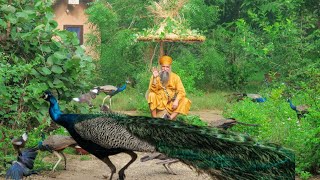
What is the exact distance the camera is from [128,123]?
708cm

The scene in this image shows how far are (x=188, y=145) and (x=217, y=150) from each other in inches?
11.8

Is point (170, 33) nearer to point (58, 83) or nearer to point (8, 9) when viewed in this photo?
point (58, 83)

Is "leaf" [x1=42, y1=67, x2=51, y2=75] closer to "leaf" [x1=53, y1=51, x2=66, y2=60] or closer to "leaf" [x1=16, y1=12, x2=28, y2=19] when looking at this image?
"leaf" [x1=53, y1=51, x2=66, y2=60]

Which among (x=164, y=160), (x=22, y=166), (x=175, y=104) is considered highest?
(x=175, y=104)

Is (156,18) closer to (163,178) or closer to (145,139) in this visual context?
(163,178)

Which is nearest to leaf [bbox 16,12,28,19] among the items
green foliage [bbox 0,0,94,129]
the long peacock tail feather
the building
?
green foliage [bbox 0,0,94,129]

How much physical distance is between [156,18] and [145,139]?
28.5 feet

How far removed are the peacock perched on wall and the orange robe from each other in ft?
10.4

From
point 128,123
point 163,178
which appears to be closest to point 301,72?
point 163,178

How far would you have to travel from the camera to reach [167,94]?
10.5 metres

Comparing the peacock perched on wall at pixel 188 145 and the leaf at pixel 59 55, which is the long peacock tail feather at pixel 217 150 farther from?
the leaf at pixel 59 55

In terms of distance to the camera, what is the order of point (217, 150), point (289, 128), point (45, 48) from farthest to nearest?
point (45, 48) < point (289, 128) < point (217, 150)

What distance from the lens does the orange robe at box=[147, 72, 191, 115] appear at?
10.4 m

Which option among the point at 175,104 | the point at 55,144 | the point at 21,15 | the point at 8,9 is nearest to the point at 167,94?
the point at 175,104
